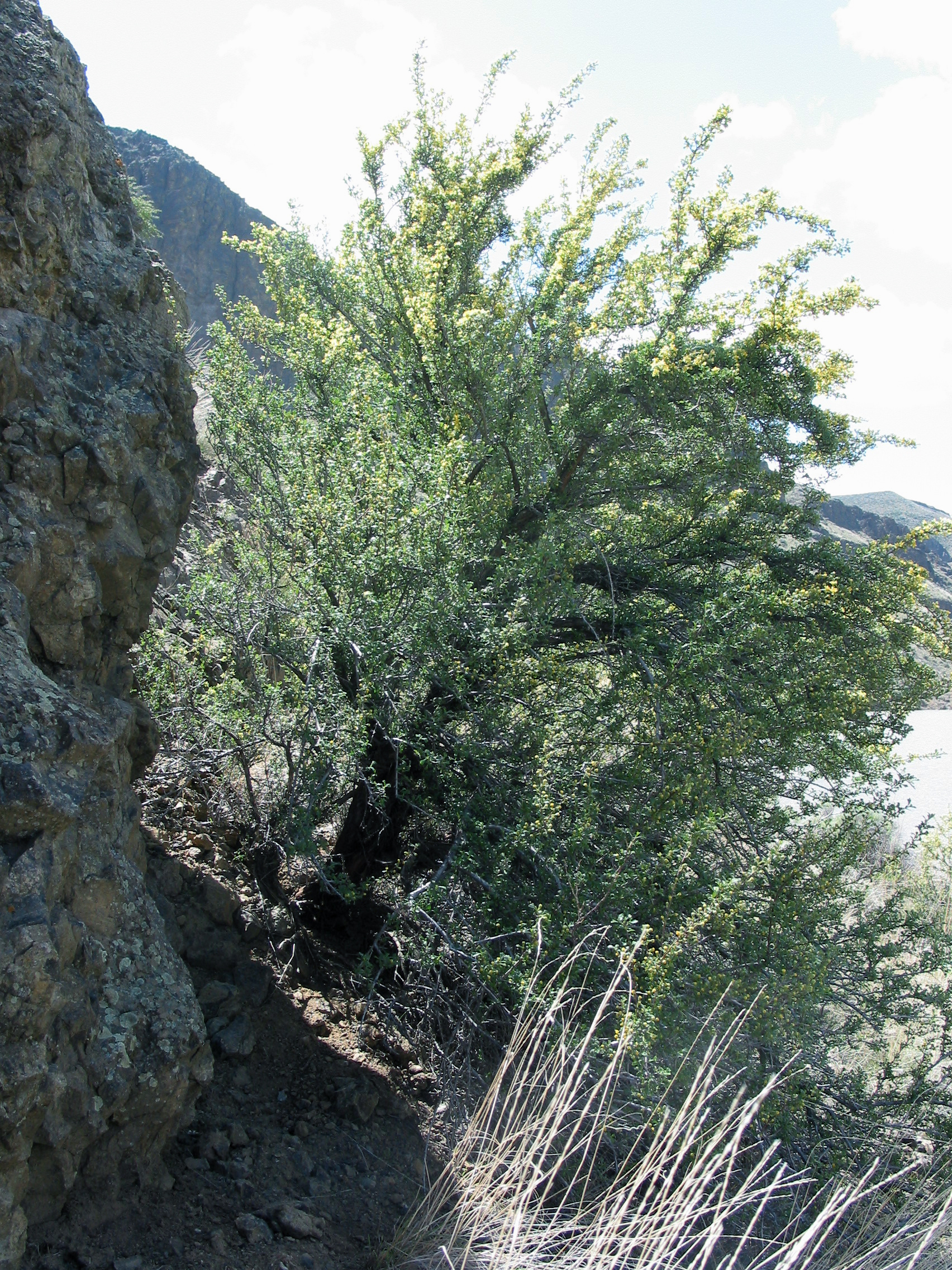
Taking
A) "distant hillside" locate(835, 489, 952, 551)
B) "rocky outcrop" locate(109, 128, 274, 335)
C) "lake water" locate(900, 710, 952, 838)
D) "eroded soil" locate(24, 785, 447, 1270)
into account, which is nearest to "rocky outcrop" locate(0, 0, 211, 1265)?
"eroded soil" locate(24, 785, 447, 1270)

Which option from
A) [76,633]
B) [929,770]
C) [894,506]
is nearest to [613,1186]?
[76,633]

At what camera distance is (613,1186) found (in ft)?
8.80

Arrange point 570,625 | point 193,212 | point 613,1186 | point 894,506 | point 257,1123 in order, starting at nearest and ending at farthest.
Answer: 1. point 613,1186
2. point 257,1123
3. point 570,625
4. point 193,212
5. point 894,506

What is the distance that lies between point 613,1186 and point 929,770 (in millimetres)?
16430

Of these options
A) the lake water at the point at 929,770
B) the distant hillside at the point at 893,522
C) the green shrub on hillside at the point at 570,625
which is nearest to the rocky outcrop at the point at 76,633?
the green shrub on hillside at the point at 570,625

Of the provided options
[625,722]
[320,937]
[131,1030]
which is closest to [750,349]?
[625,722]

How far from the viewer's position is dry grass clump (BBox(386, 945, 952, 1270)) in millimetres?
2184

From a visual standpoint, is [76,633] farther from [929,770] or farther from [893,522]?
[893,522]

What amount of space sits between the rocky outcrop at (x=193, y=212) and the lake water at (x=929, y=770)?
30322mm

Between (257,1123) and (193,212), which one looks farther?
(193,212)

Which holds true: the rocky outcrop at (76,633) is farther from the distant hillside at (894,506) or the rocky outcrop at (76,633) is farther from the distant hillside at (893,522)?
the distant hillside at (894,506)

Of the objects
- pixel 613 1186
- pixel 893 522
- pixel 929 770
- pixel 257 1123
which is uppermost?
pixel 893 522

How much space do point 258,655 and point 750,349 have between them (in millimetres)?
3163

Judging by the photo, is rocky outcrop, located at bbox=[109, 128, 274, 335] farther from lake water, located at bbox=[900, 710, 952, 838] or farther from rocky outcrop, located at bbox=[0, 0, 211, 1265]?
rocky outcrop, located at bbox=[0, 0, 211, 1265]
